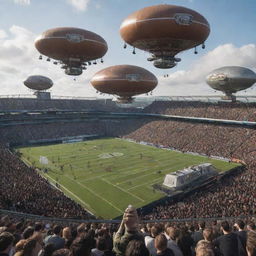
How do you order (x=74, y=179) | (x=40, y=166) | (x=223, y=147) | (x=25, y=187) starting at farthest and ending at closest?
(x=223, y=147) < (x=40, y=166) < (x=74, y=179) < (x=25, y=187)

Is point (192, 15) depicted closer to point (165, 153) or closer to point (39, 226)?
point (39, 226)

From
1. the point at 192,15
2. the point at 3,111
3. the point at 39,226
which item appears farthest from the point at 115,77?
the point at 3,111

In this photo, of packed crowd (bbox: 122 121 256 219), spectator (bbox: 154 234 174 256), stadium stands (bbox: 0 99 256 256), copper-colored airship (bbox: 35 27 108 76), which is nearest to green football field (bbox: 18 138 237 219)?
stadium stands (bbox: 0 99 256 256)

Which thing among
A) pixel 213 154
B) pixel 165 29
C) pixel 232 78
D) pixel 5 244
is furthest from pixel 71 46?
pixel 232 78

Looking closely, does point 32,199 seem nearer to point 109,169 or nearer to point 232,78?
point 109,169

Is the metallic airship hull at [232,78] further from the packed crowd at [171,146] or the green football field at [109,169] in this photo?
the green football field at [109,169]

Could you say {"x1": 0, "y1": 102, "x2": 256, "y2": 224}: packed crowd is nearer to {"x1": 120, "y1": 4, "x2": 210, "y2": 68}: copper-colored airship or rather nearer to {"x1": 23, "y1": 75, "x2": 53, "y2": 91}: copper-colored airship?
{"x1": 120, "y1": 4, "x2": 210, "y2": 68}: copper-colored airship

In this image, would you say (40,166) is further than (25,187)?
Yes
